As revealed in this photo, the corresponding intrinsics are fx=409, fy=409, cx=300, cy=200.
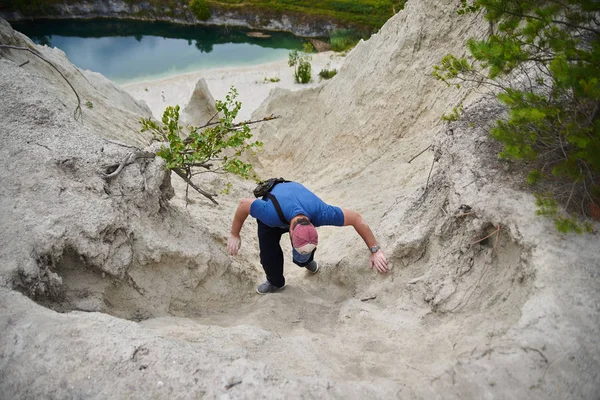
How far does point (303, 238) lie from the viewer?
3.55 m

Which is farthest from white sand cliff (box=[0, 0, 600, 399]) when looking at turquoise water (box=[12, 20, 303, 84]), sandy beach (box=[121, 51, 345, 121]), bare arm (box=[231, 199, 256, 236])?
turquoise water (box=[12, 20, 303, 84])

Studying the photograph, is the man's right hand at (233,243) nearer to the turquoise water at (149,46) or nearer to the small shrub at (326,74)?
the small shrub at (326,74)

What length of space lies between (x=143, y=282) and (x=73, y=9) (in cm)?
3340

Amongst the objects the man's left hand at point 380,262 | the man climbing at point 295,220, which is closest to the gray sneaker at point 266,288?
the man climbing at point 295,220

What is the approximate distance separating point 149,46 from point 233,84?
438 inches

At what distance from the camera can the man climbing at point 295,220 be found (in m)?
3.60

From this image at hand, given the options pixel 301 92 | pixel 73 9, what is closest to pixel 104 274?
pixel 301 92

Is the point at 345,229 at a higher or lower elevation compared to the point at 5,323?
lower

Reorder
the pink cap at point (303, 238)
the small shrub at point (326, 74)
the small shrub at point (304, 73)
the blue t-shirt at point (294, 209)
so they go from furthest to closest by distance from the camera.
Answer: the small shrub at point (326, 74) < the small shrub at point (304, 73) < the blue t-shirt at point (294, 209) < the pink cap at point (303, 238)

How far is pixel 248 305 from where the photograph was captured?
4.42 meters

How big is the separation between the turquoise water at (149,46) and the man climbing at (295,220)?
21367 millimetres

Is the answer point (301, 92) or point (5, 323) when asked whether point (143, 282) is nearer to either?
point (5, 323)

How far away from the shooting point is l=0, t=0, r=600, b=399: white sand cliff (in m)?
2.48

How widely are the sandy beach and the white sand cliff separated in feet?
42.4
